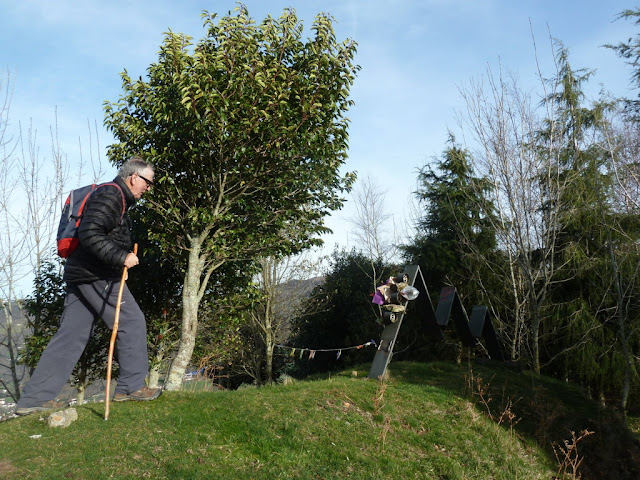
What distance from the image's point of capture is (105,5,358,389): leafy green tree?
350 inches

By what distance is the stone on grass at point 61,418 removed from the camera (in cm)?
494

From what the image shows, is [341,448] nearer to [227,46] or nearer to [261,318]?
[227,46]

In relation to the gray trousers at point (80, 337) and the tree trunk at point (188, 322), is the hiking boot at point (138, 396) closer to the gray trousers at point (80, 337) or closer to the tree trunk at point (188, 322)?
the gray trousers at point (80, 337)

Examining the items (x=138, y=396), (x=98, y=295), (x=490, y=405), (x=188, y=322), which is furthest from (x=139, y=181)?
(x=490, y=405)

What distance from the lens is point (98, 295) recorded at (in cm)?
514

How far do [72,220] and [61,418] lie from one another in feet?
7.16

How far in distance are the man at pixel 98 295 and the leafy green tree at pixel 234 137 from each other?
12.1ft

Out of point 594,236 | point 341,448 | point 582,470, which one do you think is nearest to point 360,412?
point 341,448

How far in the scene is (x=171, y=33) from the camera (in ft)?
30.1

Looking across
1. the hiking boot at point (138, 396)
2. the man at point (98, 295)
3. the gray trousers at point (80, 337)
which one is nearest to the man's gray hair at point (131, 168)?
the man at point (98, 295)

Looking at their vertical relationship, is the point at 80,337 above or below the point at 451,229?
below

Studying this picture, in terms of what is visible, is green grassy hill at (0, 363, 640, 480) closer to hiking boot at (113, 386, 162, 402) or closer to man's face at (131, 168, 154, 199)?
hiking boot at (113, 386, 162, 402)

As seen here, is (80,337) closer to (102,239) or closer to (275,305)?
(102,239)

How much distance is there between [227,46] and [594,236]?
610 inches
